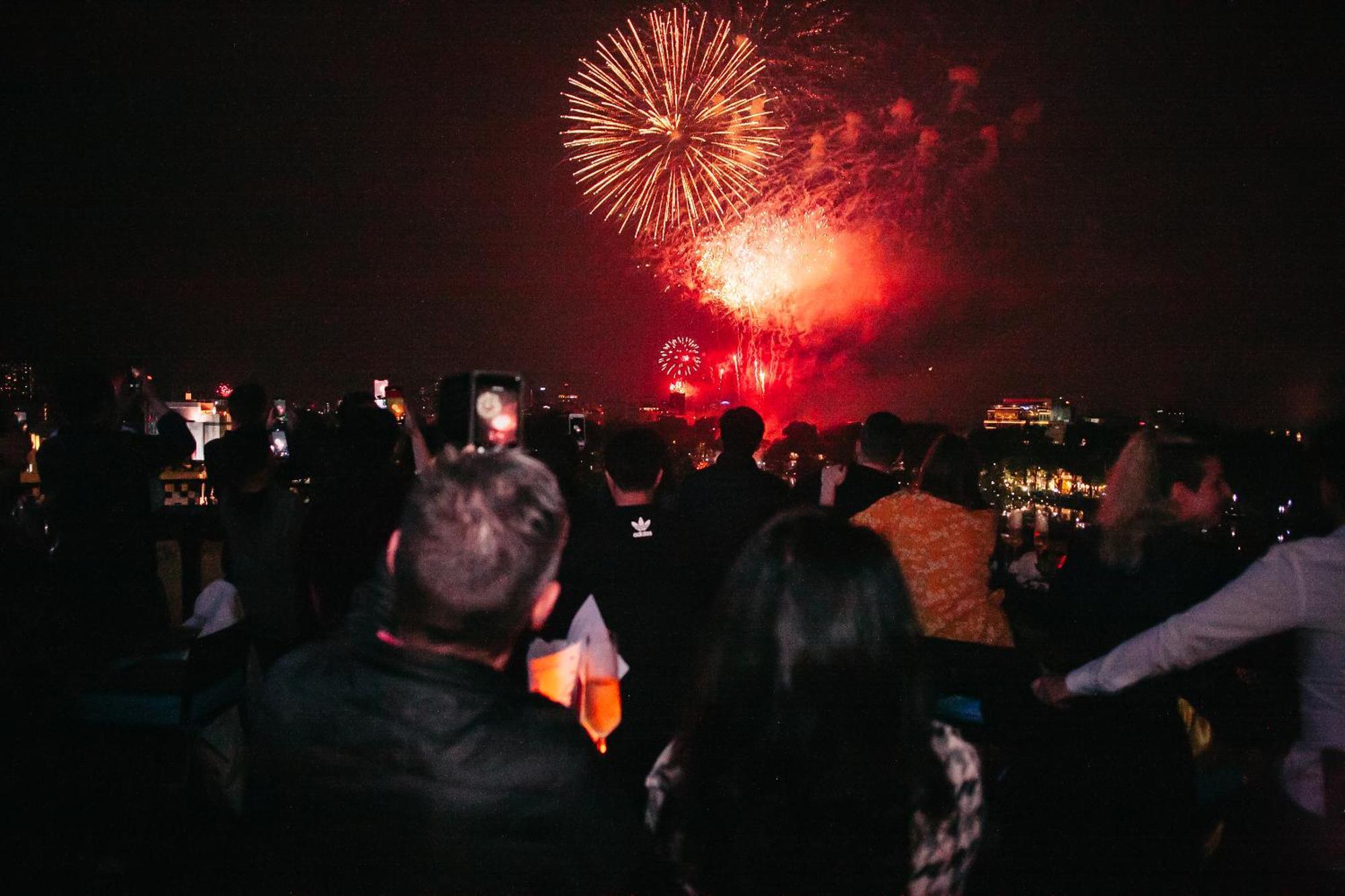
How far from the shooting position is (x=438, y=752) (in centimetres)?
153

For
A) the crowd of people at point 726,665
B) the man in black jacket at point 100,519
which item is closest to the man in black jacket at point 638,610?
the crowd of people at point 726,665

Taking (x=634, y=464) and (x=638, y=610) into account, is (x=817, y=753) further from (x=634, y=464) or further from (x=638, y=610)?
(x=634, y=464)

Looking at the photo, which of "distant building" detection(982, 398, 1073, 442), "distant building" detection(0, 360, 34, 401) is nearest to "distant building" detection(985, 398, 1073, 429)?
"distant building" detection(982, 398, 1073, 442)

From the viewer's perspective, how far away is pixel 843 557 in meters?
1.85

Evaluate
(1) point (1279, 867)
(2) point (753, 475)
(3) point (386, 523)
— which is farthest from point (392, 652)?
(2) point (753, 475)

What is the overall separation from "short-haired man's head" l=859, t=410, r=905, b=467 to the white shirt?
286 cm

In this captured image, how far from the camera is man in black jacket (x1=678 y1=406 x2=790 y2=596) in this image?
4.75 meters

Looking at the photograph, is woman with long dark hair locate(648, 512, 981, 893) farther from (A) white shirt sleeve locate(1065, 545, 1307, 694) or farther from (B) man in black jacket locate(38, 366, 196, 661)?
(B) man in black jacket locate(38, 366, 196, 661)

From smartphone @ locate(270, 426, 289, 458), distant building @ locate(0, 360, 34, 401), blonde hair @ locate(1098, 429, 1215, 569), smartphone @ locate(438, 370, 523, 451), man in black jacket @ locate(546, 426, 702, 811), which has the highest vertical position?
distant building @ locate(0, 360, 34, 401)

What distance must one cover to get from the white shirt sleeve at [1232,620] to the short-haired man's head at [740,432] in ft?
10.0

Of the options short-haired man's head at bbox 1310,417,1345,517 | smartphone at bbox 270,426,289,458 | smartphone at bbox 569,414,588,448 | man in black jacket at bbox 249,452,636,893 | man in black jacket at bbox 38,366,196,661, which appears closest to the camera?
man in black jacket at bbox 249,452,636,893

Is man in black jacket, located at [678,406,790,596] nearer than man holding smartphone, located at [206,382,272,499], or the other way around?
man holding smartphone, located at [206,382,272,499]

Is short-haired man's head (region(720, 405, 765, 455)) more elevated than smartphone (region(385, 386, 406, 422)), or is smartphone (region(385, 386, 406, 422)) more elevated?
smartphone (region(385, 386, 406, 422))

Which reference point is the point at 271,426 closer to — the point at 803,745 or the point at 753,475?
the point at 753,475
